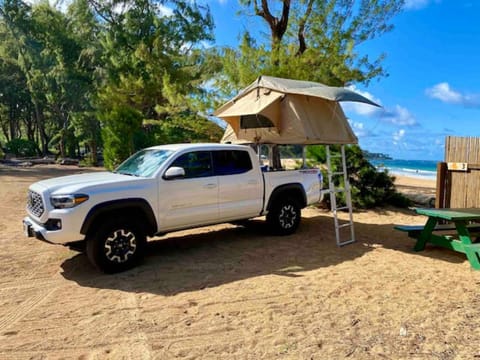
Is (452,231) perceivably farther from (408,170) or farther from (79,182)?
(408,170)

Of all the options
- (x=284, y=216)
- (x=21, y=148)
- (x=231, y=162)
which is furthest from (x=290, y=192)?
(x=21, y=148)

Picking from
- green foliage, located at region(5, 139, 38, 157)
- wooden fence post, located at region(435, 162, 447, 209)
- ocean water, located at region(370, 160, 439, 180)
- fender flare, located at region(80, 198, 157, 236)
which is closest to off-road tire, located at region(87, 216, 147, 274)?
fender flare, located at region(80, 198, 157, 236)

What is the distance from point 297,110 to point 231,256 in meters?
2.90

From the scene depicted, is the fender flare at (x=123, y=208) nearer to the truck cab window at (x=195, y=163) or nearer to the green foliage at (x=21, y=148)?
the truck cab window at (x=195, y=163)

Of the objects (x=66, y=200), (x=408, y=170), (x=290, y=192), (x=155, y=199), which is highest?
(x=66, y=200)

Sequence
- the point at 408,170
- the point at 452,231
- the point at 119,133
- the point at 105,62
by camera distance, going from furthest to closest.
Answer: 1. the point at 408,170
2. the point at 105,62
3. the point at 119,133
4. the point at 452,231

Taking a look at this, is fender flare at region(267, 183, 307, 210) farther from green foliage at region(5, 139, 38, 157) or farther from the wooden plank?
green foliage at region(5, 139, 38, 157)

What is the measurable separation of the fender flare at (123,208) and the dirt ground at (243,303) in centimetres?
67

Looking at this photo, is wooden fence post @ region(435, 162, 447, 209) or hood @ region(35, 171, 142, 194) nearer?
A: hood @ region(35, 171, 142, 194)

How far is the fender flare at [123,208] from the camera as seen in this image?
16.2 feet

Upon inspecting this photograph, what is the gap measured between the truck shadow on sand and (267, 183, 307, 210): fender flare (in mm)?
703

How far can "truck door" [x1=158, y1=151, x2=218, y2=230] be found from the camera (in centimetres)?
567

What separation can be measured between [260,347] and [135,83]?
1868 centimetres

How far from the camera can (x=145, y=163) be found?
6.15 m
